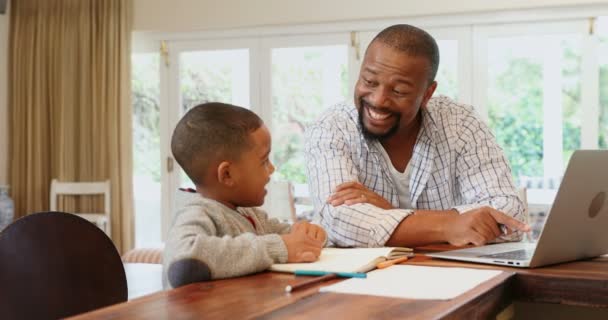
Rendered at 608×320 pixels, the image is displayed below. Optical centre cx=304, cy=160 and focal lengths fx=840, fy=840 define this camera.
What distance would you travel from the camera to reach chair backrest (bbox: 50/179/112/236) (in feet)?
22.4

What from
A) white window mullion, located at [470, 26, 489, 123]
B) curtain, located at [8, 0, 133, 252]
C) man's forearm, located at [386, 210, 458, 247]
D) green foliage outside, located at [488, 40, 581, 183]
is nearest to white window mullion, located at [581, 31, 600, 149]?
green foliage outside, located at [488, 40, 581, 183]

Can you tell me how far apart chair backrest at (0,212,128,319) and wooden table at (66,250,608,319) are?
0.30 meters

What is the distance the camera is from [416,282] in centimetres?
136

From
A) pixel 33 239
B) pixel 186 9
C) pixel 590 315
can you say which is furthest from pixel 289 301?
pixel 186 9

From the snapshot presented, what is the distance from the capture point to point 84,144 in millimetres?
6996

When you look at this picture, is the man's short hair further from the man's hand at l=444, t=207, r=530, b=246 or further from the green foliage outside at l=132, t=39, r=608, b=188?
the green foliage outside at l=132, t=39, r=608, b=188

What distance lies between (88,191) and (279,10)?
2174 millimetres

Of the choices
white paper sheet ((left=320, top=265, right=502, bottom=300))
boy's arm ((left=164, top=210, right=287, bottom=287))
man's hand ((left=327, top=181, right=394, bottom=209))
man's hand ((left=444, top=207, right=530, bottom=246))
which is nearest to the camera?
white paper sheet ((left=320, top=265, right=502, bottom=300))

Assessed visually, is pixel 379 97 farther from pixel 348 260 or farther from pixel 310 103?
pixel 310 103

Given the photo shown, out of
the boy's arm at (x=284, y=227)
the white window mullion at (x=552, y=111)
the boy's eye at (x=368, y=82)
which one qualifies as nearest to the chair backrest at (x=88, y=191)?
the white window mullion at (x=552, y=111)

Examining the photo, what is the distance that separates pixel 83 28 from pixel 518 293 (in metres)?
6.06

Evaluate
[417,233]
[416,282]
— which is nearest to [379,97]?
[417,233]

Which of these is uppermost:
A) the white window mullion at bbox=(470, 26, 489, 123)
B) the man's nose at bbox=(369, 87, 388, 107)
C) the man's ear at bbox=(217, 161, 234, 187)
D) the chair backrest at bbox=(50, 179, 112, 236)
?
the white window mullion at bbox=(470, 26, 489, 123)

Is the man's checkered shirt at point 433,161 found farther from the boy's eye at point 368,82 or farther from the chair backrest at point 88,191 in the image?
the chair backrest at point 88,191
